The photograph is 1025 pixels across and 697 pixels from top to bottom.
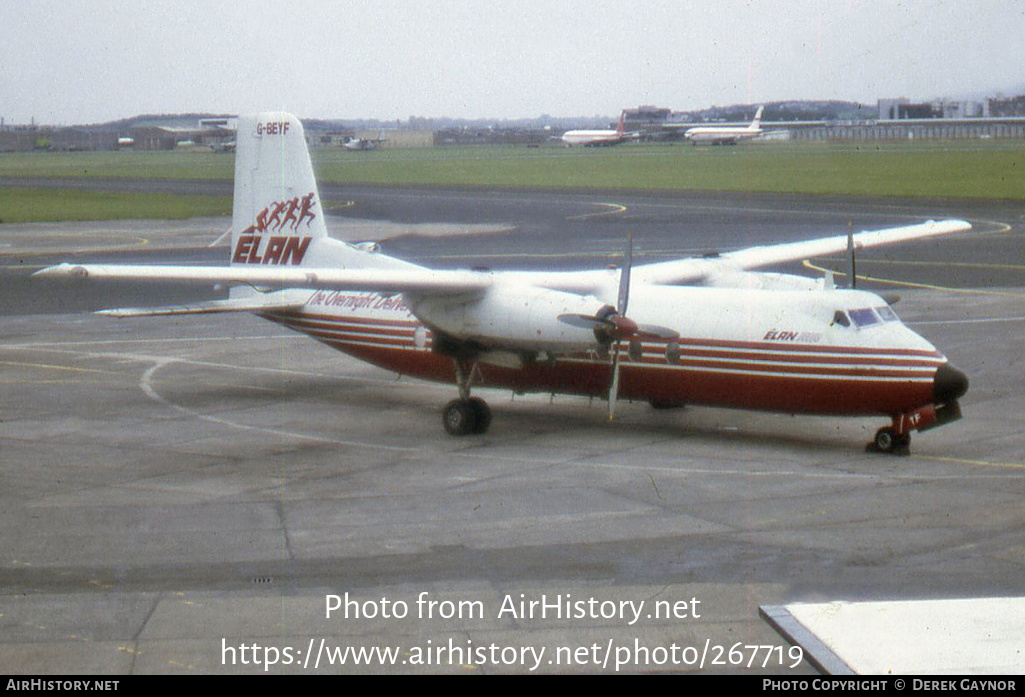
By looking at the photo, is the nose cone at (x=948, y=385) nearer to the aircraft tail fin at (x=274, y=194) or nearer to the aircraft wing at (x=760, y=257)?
the aircraft wing at (x=760, y=257)

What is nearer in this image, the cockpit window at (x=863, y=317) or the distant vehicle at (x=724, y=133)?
the cockpit window at (x=863, y=317)

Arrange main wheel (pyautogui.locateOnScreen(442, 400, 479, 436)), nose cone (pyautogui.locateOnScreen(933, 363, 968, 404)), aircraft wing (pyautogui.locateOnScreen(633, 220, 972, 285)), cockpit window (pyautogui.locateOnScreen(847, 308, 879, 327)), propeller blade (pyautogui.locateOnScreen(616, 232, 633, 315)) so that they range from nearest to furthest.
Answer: nose cone (pyautogui.locateOnScreen(933, 363, 968, 404)), cockpit window (pyautogui.locateOnScreen(847, 308, 879, 327)), propeller blade (pyautogui.locateOnScreen(616, 232, 633, 315)), main wheel (pyautogui.locateOnScreen(442, 400, 479, 436)), aircraft wing (pyautogui.locateOnScreen(633, 220, 972, 285))

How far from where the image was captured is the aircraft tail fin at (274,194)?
98.7ft

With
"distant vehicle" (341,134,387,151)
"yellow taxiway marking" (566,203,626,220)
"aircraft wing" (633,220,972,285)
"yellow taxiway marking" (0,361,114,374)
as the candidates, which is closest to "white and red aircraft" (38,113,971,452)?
"aircraft wing" (633,220,972,285)

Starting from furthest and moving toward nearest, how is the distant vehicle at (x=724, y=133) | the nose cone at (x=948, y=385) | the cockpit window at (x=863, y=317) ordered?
the distant vehicle at (x=724, y=133) < the cockpit window at (x=863, y=317) < the nose cone at (x=948, y=385)

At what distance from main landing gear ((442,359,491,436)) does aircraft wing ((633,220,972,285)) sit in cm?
507

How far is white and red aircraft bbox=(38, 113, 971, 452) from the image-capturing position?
2288 centimetres

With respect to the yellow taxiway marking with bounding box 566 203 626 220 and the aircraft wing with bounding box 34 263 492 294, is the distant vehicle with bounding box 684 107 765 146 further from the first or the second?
the aircraft wing with bounding box 34 263 492 294

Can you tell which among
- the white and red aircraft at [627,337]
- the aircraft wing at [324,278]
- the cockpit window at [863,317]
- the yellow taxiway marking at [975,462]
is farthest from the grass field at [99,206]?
the yellow taxiway marking at [975,462]

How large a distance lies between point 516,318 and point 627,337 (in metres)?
2.28

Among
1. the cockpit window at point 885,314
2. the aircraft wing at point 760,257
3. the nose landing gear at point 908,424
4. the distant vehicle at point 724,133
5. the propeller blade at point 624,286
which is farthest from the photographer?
the distant vehicle at point 724,133

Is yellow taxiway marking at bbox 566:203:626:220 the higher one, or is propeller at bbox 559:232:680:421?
propeller at bbox 559:232:680:421

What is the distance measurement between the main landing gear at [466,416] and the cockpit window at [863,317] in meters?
7.42
